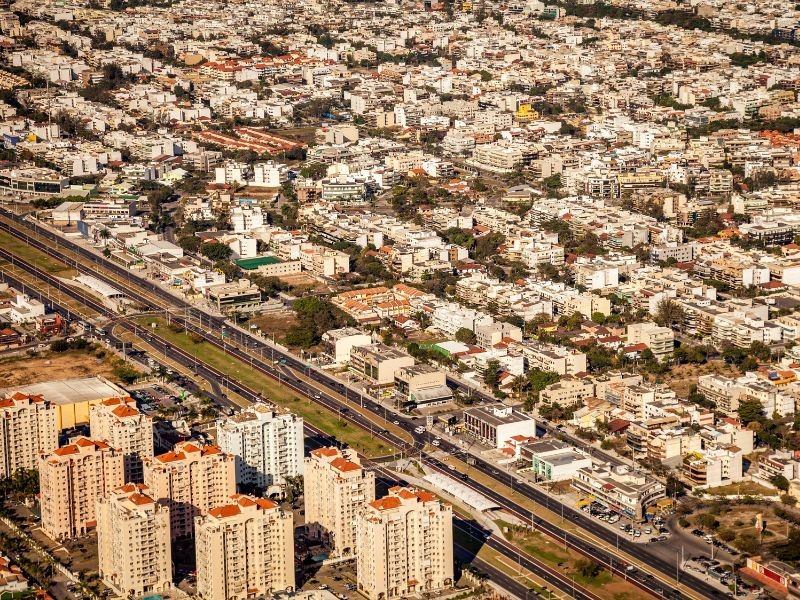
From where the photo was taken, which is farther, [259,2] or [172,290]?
[259,2]

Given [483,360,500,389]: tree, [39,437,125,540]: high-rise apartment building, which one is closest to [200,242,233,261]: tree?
[483,360,500,389]: tree

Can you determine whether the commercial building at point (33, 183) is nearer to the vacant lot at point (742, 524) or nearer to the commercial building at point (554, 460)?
the commercial building at point (554, 460)

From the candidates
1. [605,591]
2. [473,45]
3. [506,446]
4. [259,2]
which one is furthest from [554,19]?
[605,591]

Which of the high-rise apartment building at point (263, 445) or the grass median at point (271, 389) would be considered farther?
the grass median at point (271, 389)

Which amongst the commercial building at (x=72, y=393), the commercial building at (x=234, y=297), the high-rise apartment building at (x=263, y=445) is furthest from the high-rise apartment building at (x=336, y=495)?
the commercial building at (x=234, y=297)

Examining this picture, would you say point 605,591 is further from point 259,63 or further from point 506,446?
point 259,63
